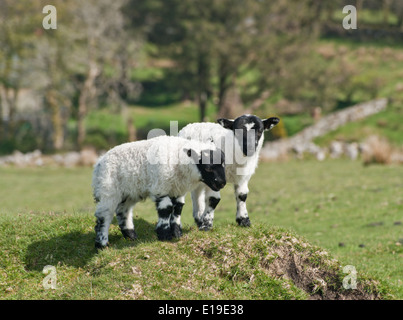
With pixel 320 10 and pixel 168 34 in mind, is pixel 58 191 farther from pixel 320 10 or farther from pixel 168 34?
pixel 320 10

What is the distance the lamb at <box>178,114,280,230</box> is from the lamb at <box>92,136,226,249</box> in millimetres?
675

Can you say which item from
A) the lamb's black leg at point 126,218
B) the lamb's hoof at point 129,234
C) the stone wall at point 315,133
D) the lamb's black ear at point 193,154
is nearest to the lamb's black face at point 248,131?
the lamb's black ear at point 193,154

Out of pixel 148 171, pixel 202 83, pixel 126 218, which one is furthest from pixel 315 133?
pixel 148 171

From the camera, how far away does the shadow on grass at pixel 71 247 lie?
1140 centimetres

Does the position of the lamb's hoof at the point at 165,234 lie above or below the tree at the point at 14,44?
below

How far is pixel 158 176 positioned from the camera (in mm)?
10555

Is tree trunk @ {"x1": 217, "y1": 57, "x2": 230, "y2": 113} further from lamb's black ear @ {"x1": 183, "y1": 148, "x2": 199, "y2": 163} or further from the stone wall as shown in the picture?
lamb's black ear @ {"x1": 183, "y1": 148, "x2": 199, "y2": 163}

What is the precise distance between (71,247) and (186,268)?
3.19 meters

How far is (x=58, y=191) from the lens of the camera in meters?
29.3

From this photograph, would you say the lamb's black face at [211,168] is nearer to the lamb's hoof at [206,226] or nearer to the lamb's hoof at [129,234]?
the lamb's hoof at [206,226]

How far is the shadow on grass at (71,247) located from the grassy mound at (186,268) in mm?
22

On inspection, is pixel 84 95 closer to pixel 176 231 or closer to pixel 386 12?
pixel 176 231

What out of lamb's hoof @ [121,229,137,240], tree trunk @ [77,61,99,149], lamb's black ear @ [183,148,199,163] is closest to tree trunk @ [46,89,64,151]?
tree trunk @ [77,61,99,149]
